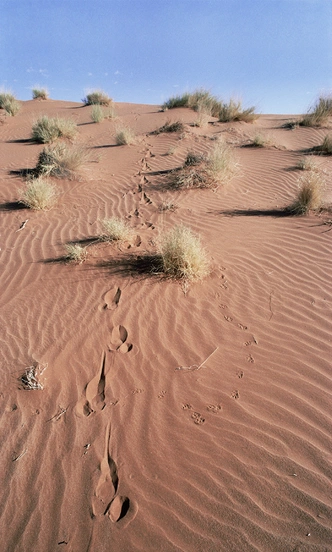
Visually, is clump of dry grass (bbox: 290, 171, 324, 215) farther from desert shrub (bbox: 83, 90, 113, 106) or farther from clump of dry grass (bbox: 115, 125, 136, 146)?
desert shrub (bbox: 83, 90, 113, 106)

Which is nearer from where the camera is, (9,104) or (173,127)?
(173,127)

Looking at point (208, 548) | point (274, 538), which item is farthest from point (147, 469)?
point (274, 538)

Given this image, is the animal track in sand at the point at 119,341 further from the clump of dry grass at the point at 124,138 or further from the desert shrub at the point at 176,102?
the desert shrub at the point at 176,102

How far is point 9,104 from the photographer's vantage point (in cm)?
1411

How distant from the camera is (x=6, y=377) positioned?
2.85 m

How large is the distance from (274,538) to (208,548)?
1.28ft

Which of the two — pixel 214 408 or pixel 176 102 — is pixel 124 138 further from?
pixel 214 408

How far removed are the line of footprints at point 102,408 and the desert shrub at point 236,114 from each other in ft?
34.8

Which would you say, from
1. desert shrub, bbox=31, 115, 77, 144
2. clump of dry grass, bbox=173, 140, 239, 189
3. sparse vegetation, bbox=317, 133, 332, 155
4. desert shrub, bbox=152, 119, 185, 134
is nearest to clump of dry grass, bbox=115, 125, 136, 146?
desert shrub, bbox=152, 119, 185, 134

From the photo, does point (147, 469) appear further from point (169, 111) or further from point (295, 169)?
point (169, 111)

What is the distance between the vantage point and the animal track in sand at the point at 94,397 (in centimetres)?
252

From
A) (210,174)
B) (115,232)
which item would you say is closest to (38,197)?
(115,232)

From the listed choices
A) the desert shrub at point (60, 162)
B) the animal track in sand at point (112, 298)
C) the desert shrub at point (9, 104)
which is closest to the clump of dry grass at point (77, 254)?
the animal track in sand at point (112, 298)

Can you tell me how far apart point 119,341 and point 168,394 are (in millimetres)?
786
